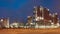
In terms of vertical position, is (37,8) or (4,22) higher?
(37,8)

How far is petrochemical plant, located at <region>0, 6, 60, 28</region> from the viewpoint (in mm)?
1919

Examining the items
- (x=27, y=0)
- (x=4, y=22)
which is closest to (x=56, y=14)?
(x=27, y=0)

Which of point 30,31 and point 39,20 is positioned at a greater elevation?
point 39,20

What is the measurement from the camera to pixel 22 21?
193 centimetres

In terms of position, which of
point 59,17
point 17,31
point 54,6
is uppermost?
point 54,6

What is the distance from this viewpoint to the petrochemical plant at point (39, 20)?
6.30ft

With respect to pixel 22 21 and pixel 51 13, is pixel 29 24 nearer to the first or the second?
pixel 22 21

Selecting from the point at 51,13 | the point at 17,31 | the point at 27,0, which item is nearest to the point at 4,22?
the point at 17,31

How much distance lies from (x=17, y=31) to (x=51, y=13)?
415 millimetres

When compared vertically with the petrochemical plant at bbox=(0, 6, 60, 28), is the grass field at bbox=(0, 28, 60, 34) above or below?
below

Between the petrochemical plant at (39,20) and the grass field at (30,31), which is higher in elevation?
the petrochemical plant at (39,20)

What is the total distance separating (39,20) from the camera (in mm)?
1930

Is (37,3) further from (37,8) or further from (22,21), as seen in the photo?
(22,21)

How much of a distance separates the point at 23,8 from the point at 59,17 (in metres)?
0.40
